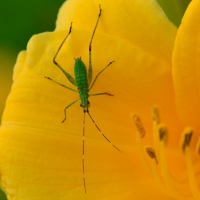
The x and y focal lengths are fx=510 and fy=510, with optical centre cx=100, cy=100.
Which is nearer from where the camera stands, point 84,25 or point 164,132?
point 164,132

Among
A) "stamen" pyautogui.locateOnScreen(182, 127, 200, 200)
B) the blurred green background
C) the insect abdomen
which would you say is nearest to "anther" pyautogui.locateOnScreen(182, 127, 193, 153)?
"stamen" pyautogui.locateOnScreen(182, 127, 200, 200)

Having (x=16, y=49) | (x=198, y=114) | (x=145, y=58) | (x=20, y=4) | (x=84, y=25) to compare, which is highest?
(x=20, y=4)

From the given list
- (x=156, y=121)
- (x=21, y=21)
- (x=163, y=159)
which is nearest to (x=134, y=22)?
(x=156, y=121)

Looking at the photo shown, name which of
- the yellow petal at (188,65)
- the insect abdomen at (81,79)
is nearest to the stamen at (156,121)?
the yellow petal at (188,65)

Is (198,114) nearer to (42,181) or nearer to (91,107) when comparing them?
(91,107)

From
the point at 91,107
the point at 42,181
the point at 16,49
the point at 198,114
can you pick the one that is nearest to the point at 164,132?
the point at 198,114

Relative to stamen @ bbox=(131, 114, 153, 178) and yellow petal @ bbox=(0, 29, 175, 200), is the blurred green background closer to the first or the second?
yellow petal @ bbox=(0, 29, 175, 200)

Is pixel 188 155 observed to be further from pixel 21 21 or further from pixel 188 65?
pixel 21 21
